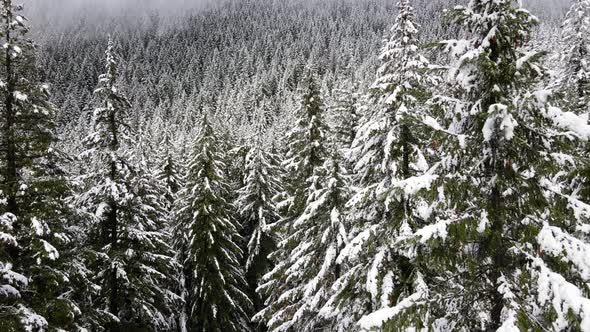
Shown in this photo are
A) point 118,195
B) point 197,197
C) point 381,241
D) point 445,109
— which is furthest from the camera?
point 197,197

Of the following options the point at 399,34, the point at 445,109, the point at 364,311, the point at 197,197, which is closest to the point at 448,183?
the point at 445,109

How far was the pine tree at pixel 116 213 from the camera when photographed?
17.2m

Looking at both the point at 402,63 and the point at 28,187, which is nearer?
the point at 402,63

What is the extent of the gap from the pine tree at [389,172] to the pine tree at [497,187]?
11.2 feet

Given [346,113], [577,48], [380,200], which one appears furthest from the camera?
[577,48]

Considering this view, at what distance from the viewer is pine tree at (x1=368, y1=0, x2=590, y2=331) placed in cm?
635

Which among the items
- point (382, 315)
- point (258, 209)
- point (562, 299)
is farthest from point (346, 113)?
point (562, 299)

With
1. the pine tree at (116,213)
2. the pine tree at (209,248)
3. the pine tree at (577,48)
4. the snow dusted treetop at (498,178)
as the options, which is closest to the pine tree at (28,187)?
the pine tree at (116,213)

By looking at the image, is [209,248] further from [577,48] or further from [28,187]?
[577,48]

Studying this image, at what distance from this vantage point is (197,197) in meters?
26.2

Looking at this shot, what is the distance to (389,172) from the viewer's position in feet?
39.9

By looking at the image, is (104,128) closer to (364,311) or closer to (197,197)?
(197,197)

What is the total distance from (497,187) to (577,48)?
829 inches

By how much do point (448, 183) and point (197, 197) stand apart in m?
21.3
